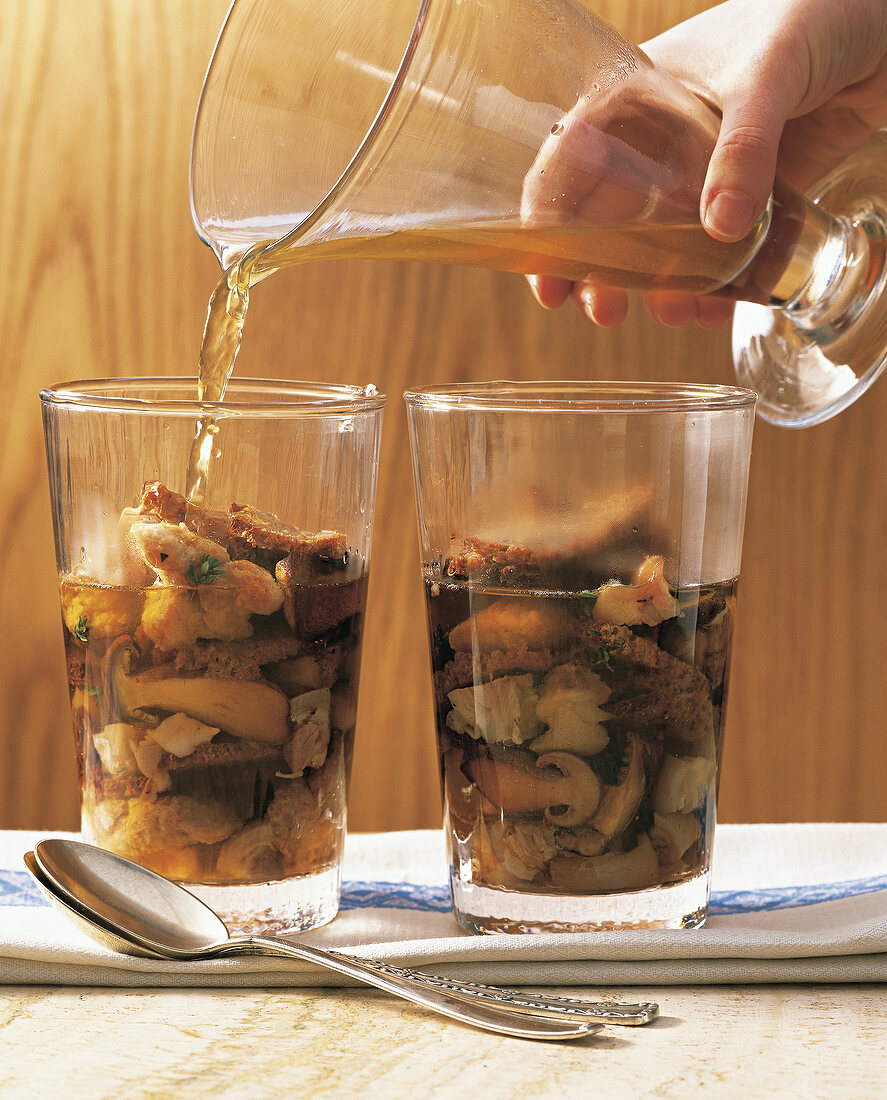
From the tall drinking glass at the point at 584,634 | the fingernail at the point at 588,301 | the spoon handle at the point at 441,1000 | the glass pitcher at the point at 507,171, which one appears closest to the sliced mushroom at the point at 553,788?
the tall drinking glass at the point at 584,634

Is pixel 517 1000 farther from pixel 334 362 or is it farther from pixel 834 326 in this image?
pixel 334 362

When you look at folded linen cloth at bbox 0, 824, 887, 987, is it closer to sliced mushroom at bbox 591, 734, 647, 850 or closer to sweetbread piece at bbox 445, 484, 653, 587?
sliced mushroom at bbox 591, 734, 647, 850

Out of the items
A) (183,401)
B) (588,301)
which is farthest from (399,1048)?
(588,301)

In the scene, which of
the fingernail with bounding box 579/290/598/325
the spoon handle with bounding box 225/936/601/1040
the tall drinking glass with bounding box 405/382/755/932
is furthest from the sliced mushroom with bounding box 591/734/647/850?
the fingernail with bounding box 579/290/598/325

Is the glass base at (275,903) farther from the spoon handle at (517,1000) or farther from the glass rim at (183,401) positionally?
the glass rim at (183,401)

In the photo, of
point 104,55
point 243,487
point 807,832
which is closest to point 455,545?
point 243,487

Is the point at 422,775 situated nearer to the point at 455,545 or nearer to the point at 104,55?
the point at 455,545
